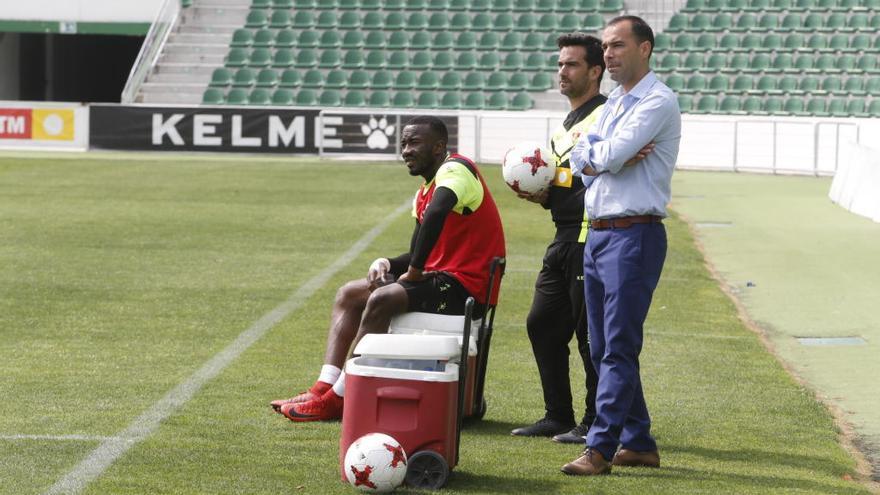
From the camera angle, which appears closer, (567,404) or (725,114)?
(567,404)

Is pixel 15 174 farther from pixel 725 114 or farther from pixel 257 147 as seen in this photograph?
pixel 725 114

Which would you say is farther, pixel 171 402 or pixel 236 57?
pixel 236 57

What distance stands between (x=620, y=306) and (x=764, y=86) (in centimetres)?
2928

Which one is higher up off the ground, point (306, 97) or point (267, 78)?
point (267, 78)

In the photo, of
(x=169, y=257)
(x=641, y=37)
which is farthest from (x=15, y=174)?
(x=641, y=37)

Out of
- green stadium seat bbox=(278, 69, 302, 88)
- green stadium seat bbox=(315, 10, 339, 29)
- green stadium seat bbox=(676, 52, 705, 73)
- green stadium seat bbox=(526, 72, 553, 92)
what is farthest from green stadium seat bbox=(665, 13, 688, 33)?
green stadium seat bbox=(278, 69, 302, 88)

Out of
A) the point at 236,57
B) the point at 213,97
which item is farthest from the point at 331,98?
the point at 236,57

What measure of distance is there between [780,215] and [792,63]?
14.9m

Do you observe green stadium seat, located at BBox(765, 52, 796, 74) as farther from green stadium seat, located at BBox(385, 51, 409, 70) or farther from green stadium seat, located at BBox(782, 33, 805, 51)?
green stadium seat, located at BBox(385, 51, 409, 70)

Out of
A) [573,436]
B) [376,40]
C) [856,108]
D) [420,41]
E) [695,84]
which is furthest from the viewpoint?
[376,40]

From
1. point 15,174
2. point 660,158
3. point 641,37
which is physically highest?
point 641,37

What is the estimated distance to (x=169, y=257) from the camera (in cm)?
1447

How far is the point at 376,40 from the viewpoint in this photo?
38531 mm

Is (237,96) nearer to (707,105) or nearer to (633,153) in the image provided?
(707,105)
